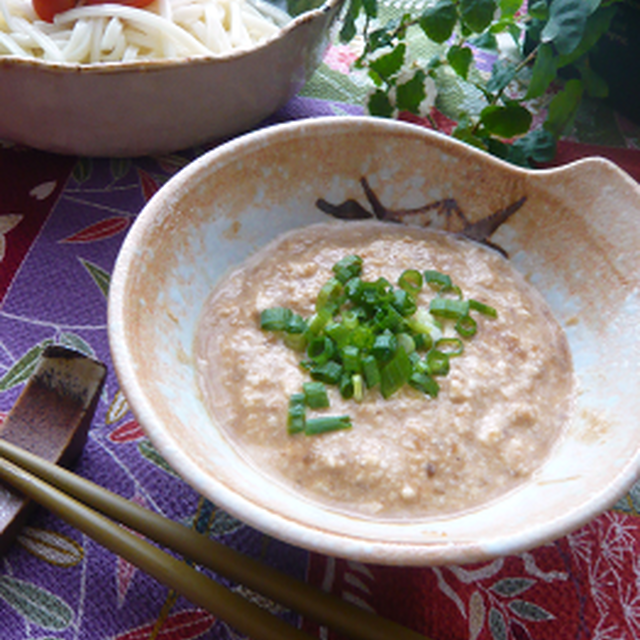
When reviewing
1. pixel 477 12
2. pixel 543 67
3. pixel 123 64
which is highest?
pixel 477 12

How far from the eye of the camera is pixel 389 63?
2.62 metres

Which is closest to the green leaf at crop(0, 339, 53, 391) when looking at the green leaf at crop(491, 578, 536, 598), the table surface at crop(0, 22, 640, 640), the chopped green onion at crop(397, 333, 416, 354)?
the table surface at crop(0, 22, 640, 640)

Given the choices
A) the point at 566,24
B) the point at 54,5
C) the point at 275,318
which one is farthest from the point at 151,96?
the point at 566,24

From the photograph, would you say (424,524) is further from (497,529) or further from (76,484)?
(76,484)

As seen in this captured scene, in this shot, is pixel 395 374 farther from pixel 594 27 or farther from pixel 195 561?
pixel 594 27

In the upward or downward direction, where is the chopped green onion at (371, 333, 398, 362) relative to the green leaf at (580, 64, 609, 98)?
downward

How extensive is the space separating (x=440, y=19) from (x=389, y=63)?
28cm

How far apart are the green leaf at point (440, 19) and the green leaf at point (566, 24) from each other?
35cm

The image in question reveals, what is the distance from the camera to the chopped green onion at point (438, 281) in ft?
6.18

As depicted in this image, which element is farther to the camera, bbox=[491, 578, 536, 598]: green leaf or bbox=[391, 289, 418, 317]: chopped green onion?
bbox=[391, 289, 418, 317]: chopped green onion

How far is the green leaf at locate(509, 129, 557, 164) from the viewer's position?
257cm

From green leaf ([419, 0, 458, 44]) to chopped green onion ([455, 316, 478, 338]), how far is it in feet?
4.18

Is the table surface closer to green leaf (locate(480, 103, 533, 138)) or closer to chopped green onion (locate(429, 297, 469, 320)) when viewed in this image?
chopped green onion (locate(429, 297, 469, 320))

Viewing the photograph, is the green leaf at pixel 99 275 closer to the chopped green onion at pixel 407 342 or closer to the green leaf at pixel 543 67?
the chopped green onion at pixel 407 342
